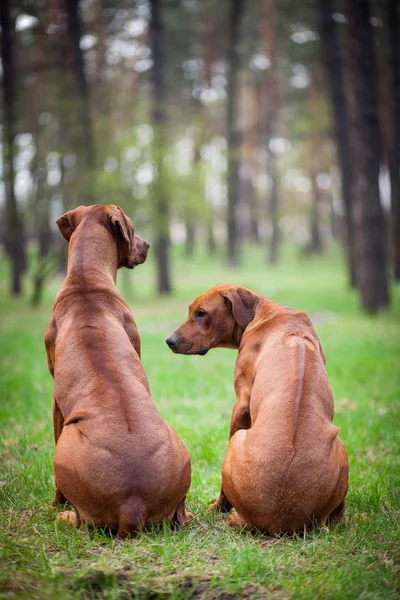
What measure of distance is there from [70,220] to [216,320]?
1448 mm

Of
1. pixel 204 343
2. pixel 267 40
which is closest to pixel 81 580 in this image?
pixel 204 343

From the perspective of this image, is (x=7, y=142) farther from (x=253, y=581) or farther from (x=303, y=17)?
(x=253, y=581)

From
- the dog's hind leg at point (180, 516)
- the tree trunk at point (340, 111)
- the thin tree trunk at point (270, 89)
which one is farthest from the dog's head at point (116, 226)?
the thin tree trunk at point (270, 89)

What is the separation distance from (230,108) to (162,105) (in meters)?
7.94

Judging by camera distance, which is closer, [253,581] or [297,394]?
[253,581]

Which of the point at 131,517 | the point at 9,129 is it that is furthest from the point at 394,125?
the point at 131,517

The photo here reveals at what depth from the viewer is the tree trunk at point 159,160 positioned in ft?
71.2

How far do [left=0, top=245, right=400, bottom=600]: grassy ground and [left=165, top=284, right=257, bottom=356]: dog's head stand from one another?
3.90 feet

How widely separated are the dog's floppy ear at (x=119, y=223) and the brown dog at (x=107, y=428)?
618 mm

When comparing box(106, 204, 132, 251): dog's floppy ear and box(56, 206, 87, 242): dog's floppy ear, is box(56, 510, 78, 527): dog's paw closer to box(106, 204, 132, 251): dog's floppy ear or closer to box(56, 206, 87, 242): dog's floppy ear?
box(106, 204, 132, 251): dog's floppy ear

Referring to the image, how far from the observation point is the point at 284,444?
13.7ft

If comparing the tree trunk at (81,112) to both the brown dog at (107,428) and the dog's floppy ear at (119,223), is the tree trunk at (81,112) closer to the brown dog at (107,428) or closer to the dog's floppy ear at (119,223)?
the dog's floppy ear at (119,223)

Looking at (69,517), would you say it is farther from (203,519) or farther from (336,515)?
(336,515)

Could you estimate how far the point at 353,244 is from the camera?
20.4 m
